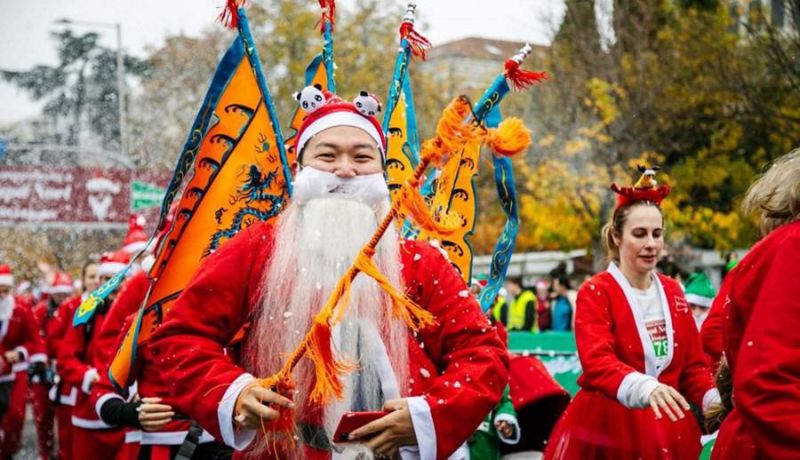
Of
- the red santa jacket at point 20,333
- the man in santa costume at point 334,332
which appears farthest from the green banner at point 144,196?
the man in santa costume at point 334,332

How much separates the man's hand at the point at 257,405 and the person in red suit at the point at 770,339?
1.24m

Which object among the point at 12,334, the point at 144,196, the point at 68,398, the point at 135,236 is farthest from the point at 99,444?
the point at 144,196

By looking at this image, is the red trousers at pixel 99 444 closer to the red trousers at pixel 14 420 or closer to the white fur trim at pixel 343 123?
the white fur trim at pixel 343 123

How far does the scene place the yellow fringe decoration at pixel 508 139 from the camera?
3342mm

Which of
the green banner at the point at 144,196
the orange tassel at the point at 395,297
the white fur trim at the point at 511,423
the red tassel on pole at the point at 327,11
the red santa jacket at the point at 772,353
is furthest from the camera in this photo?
the green banner at the point at 144,196

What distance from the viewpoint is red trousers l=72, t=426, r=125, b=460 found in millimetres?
6764

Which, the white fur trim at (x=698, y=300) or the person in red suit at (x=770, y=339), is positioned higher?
the person in red suit at (x=770, y=339)

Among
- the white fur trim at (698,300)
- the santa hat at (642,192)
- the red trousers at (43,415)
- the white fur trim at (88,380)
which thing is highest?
the santa hat at (642,192)

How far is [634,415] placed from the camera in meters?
5.18

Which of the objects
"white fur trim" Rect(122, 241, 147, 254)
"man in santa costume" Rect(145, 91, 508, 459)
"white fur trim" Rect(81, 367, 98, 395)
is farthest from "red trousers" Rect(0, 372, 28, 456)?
"man in santa costume" Rect(145, 91, 508, 459)

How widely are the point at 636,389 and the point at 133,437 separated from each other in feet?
9.98

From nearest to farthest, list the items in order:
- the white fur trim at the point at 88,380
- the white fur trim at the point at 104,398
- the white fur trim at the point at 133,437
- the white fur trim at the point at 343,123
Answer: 1. the white fur trim at the point at 343,123
2. the white fur trim at the point at 104,398
3. the white fur trim at the point at 133,437
4. the white fur trim at the point at 88,380

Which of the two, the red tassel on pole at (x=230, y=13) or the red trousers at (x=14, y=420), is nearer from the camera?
the red tassel on pole at (x=230, y=13)

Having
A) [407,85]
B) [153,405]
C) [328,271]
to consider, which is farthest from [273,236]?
[407,85]
